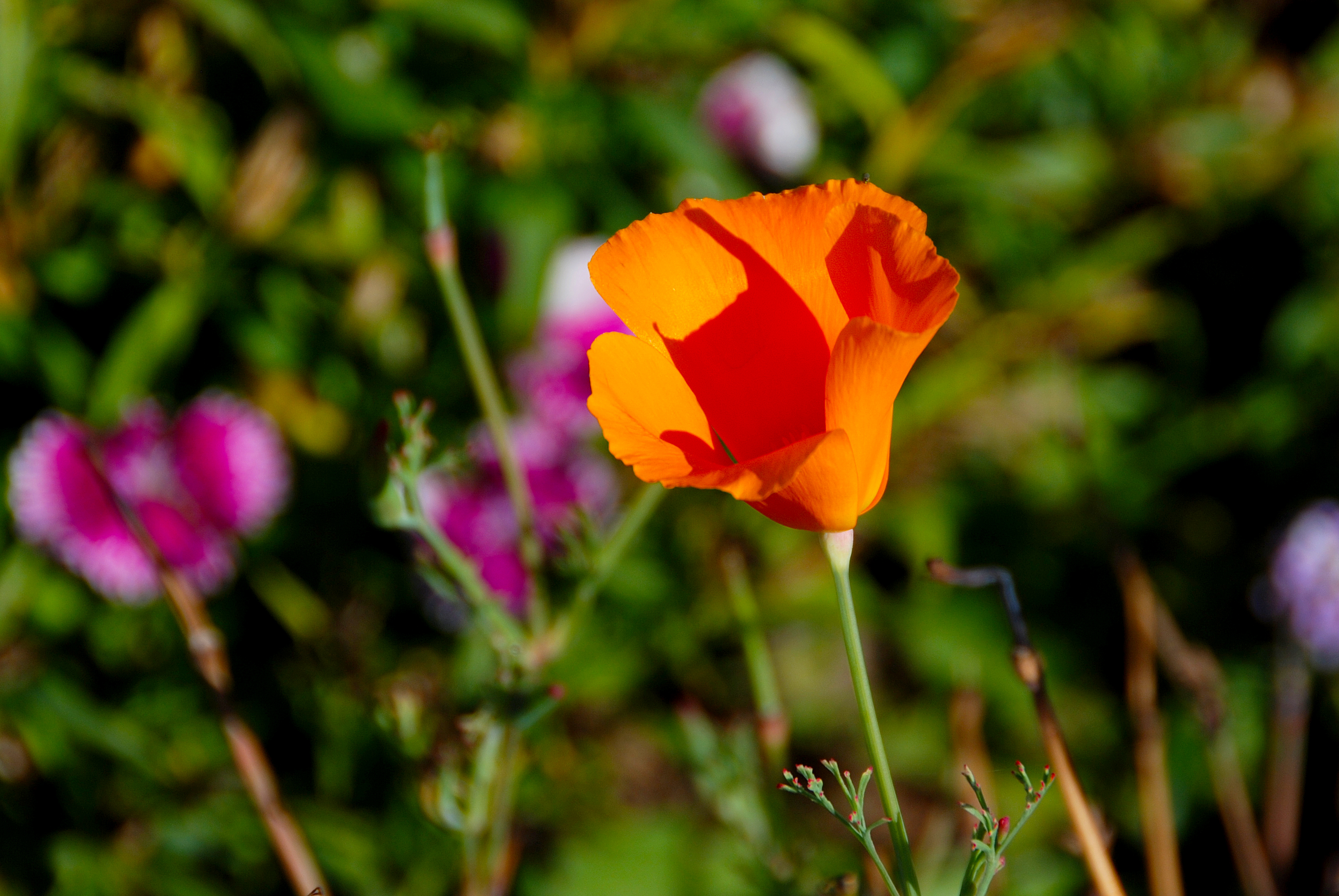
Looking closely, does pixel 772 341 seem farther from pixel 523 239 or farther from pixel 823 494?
pixel 523 239

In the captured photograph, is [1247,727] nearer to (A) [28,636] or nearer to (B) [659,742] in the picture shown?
(B) [659,742]

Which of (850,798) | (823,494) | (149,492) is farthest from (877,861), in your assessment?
(149,492)

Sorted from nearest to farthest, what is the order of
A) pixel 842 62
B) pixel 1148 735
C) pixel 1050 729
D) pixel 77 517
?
pixel 1050 729 → pixel 1148 735 → pixel 77 517 → pixel 842 62

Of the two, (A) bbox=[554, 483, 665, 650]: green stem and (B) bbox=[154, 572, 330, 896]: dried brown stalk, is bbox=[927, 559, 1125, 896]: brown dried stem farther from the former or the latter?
(B) bbox=[154, 572, 330, 896]: dried brown stalk

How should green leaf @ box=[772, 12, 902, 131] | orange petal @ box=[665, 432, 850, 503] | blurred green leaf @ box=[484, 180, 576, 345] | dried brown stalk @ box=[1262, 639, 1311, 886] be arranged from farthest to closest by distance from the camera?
green leaf @ box=[772, 12, 902, 131] < blurred green leaf @ box=[484, 180, 576, 345] < dried brown stalk @ box=[1262, 639, 1311, 886] < orange petal @ box=[665, 432, 850, 503]

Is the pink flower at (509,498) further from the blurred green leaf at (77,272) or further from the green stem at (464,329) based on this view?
the blurred green leaf at (77,272)

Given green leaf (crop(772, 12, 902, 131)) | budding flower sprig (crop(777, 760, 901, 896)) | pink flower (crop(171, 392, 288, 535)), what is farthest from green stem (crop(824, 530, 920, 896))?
green leaf (crop(772, 12, 902, 131))

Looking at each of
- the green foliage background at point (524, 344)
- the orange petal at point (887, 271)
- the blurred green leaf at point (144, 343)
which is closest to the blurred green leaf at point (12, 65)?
the green foliage background at point (524, 344)
